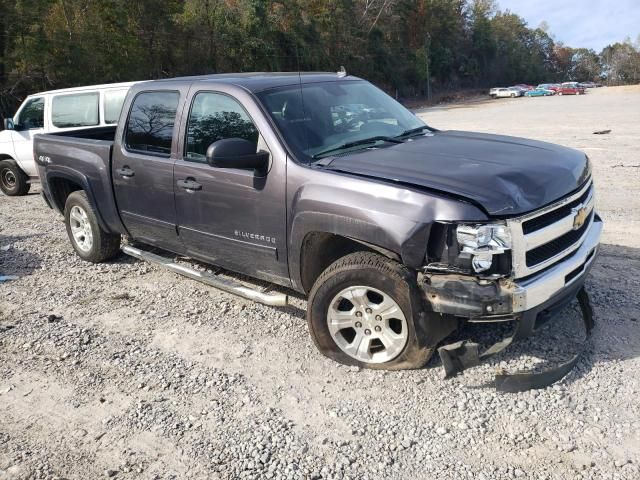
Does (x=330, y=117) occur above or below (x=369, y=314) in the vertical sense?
above

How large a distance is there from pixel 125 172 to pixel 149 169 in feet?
1.37

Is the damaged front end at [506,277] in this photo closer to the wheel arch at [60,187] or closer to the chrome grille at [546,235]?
the chrome grille at [546,235]

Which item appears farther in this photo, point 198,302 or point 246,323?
point 198,302

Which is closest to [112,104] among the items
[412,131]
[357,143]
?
[412,131]

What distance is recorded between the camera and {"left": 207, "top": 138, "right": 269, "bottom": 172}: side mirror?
12.4 feet

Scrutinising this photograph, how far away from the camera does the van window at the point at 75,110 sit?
30.8 ft

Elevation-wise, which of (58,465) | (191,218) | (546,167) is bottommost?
(58,465)

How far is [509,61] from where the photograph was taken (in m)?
104

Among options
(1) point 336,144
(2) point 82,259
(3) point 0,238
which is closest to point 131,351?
(1) point 336,144

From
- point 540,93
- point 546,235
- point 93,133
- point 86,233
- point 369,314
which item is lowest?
point 540,93

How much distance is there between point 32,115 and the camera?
10359 millimetres

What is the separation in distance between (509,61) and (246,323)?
111 m

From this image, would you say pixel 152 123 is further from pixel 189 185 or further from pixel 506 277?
pixel 506 277

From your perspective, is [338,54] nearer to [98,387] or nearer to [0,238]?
[0,238]
